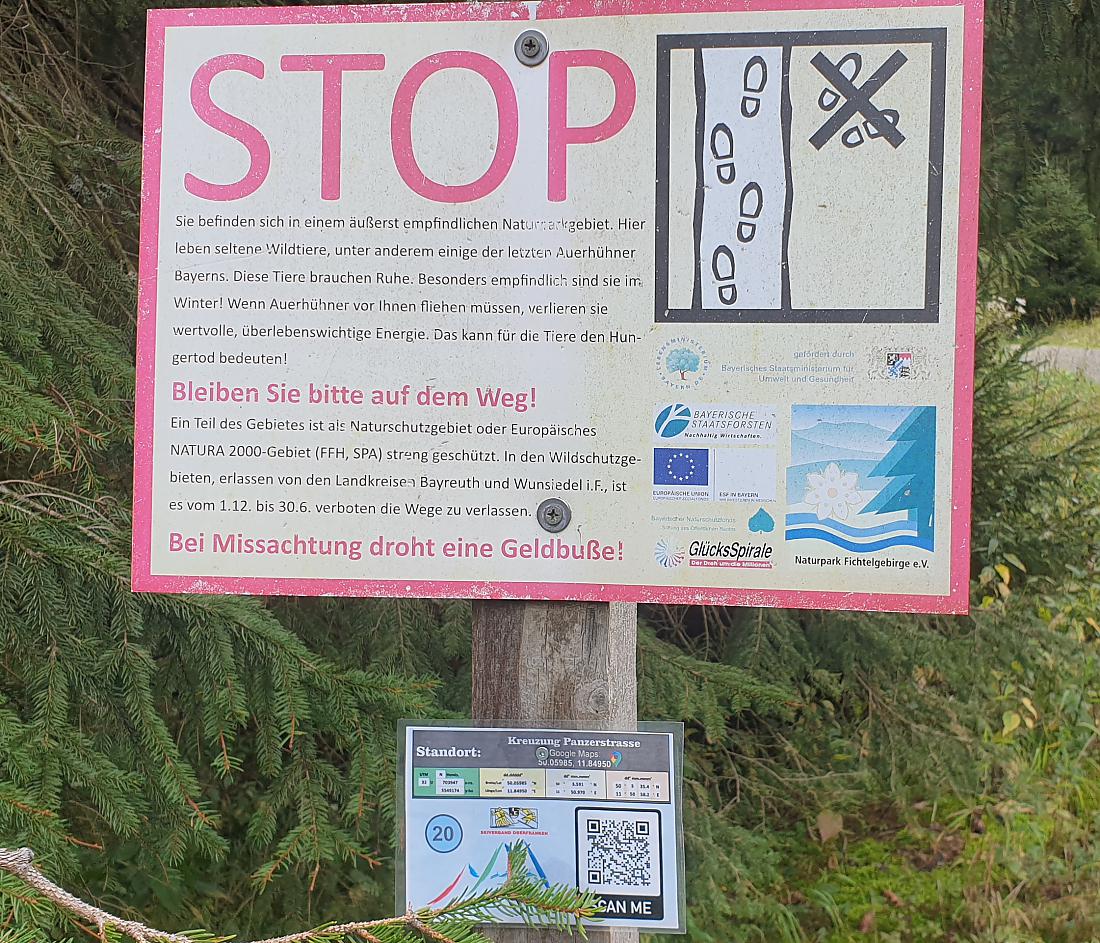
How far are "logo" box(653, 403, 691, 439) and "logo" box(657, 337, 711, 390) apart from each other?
0.09 feet

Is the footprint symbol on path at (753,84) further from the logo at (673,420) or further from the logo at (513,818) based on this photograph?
the logo at (513,818)

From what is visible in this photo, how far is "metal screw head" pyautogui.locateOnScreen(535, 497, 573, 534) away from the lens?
140 centimetres

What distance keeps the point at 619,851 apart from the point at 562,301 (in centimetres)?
78

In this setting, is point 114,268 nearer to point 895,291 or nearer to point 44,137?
point 44,137

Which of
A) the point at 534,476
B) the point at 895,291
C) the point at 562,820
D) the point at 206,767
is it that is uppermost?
the point at 895,291

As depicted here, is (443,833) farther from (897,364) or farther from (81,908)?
(897,364)

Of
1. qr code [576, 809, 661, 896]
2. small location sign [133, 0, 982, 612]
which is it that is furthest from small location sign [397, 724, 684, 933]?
small location sign [133, 0, 982, 612]

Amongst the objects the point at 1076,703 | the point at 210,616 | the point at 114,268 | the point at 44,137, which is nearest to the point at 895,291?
the point at 210,616

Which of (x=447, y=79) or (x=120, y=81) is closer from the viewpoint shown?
(x=447, y=79)

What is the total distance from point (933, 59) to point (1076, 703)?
3366 mm

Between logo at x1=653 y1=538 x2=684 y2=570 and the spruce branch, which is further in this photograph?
logo at x1=653 y1=538 x2=684 y2=570

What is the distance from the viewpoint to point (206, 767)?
3.27m

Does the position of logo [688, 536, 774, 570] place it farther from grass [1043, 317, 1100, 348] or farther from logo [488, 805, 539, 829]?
grass [1043, 317, 1100, 348]

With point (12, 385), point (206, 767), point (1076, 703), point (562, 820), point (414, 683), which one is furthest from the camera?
point (1076, 703)
